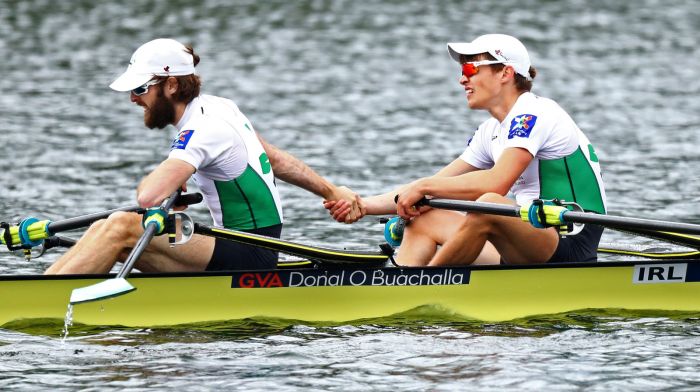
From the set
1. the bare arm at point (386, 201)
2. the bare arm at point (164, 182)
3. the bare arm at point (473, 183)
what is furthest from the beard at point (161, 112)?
the bare arm at point (473, 183)

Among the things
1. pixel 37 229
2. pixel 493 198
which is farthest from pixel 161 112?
pixel 493 198

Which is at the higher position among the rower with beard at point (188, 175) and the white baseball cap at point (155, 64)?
the white baseball cap at point (155, 64)

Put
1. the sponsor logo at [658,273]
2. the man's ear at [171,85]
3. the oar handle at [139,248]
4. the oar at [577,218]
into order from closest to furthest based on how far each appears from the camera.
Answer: the oar handle at [139,248] → the oar at [577,218] → the man's ear at [171,85] → the sponsor logo at [658,273]

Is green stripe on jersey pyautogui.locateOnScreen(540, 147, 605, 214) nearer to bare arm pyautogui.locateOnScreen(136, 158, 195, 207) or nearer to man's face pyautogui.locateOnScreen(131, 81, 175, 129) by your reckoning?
bare arm pyautogui.locateOnScreen(136, 158, 195, 207)

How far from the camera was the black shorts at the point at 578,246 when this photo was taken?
450 inches

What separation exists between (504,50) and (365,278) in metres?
2.07

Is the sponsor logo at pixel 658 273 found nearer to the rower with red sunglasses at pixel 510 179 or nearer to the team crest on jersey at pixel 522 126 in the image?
the rower with red sunglasses at pixel 510 179

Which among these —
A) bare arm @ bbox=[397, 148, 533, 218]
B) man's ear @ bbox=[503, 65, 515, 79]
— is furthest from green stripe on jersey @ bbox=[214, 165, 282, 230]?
man's ear @ bbox=[503, 65, 515, 79]

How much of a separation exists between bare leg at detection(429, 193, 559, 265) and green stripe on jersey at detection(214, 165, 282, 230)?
1.40 meters

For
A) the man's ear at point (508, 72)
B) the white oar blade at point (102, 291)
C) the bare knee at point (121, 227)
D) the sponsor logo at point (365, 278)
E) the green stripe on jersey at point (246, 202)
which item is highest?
the man's ear at point (508, 72)

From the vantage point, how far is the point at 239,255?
11367mm

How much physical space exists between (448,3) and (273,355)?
3335 centimetres

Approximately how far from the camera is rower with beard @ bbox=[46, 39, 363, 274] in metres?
10.7

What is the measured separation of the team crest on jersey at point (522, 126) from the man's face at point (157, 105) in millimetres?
2569
